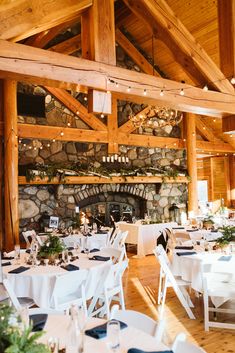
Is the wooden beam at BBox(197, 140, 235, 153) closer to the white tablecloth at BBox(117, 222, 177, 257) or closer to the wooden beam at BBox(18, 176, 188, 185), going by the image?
the wooden beam at BBox(18, 176, 188, 185)

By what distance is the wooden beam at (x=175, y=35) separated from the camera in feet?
16.4

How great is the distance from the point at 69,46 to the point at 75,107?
63.3 inches

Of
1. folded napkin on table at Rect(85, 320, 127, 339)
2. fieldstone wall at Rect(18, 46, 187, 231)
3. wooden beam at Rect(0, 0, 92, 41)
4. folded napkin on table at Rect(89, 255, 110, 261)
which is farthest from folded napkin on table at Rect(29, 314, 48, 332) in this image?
fieldstone wall at Rect(18, 46, 187, 231)

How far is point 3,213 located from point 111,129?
359 cm

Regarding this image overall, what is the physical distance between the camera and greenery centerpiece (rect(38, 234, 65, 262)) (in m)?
4.10

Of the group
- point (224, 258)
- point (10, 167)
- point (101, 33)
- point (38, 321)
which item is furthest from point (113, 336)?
point (10, 167)

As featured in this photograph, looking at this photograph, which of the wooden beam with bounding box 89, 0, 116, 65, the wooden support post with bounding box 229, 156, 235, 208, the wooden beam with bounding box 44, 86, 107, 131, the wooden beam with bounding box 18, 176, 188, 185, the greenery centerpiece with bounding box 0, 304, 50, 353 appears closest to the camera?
the greenery centerpiece with bounding box 0, 304, 50, 353

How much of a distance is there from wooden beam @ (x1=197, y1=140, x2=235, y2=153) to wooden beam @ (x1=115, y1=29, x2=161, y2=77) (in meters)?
2.91

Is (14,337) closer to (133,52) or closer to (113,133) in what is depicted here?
(113,133)

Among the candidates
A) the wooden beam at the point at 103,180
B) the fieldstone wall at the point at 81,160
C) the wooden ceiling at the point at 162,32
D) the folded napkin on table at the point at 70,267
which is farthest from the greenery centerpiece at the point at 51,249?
the fieldstone wall at the point at 81,160

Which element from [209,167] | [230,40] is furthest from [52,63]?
[209,167]

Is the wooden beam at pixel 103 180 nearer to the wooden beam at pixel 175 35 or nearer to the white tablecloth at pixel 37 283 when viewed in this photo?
the wooden beam at pixel 175 35

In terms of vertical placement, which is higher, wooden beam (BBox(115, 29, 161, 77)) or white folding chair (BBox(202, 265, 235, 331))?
wooden beam (BBox(115, 29, 161, 77))

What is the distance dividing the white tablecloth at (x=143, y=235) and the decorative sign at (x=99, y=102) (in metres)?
4.24
